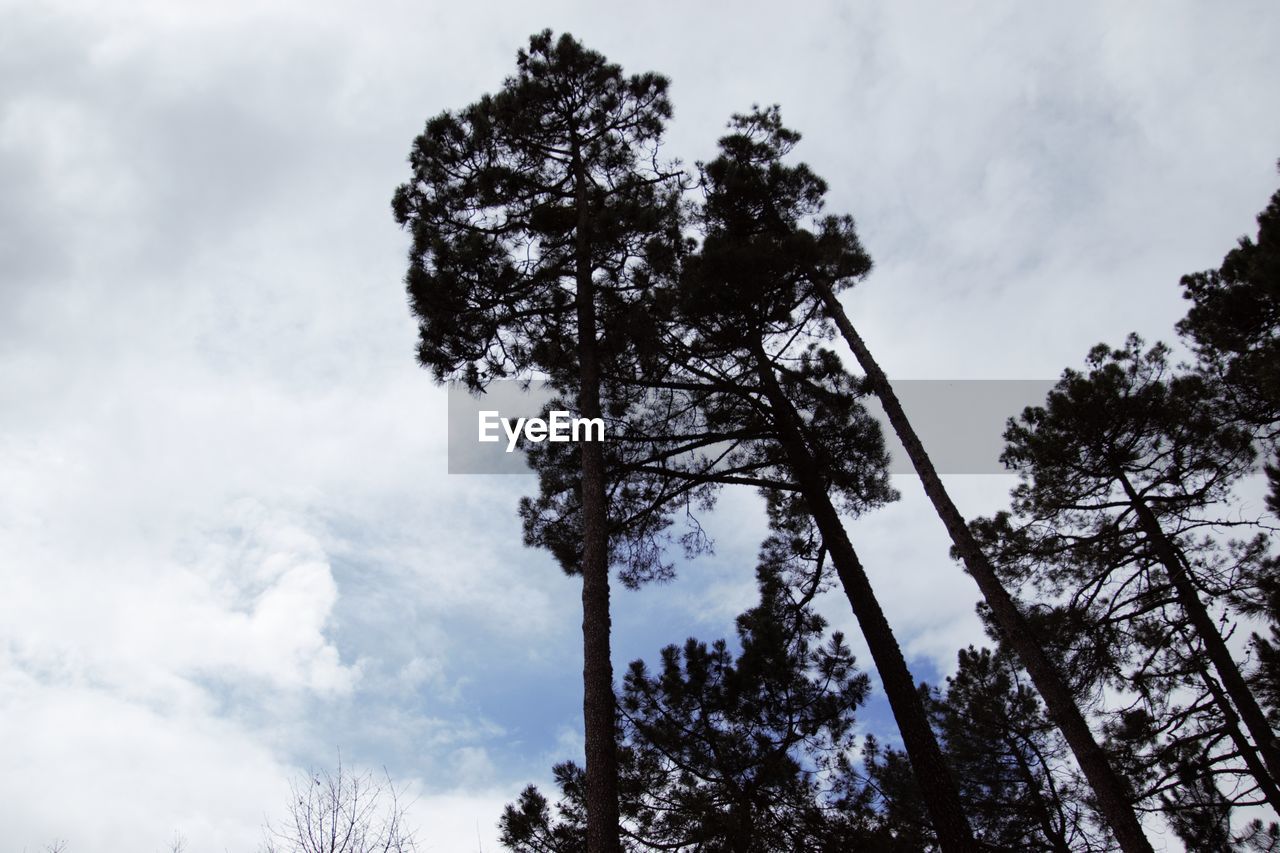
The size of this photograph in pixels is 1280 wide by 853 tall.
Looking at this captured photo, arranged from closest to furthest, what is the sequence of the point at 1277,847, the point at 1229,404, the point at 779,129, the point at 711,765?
the point at 711,765, the point at 1277,847, the point at 1229,404, the point at 779,129

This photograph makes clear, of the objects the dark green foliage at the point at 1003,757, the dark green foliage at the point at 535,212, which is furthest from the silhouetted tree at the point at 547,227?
the dark green foliage at the point at 1003,757

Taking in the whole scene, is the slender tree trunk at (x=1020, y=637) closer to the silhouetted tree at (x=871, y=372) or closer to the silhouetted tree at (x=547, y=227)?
the silhouetted tree at (x=871, y=372)

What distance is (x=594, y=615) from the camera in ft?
21.6

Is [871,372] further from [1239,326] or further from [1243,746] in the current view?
[1243,746]

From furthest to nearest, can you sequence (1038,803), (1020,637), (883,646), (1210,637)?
(1038,803), (1210,637), (883,646), (1020,637)

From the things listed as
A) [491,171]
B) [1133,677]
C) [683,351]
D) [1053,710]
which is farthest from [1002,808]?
[491,171]

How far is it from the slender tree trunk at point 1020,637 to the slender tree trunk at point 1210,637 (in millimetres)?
1794

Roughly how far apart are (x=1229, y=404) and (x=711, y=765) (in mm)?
7526

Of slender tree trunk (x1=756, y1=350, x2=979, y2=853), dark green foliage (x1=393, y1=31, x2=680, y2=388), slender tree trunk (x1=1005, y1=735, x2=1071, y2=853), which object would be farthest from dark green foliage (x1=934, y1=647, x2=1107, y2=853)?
dark green foliage (x1=393, y1=31, x2=680, y2=388)

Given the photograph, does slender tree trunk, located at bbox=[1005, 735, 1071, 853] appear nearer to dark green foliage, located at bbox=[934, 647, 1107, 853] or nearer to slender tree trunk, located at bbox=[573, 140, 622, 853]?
dark green foliage, located at bbox=[934, 647, 1107, 853]

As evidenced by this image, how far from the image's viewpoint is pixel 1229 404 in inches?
345

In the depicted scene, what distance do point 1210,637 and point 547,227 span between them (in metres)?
9.19

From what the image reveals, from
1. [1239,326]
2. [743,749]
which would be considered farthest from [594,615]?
[1239,326]

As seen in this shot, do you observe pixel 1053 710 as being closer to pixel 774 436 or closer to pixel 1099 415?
pixel 774 436
